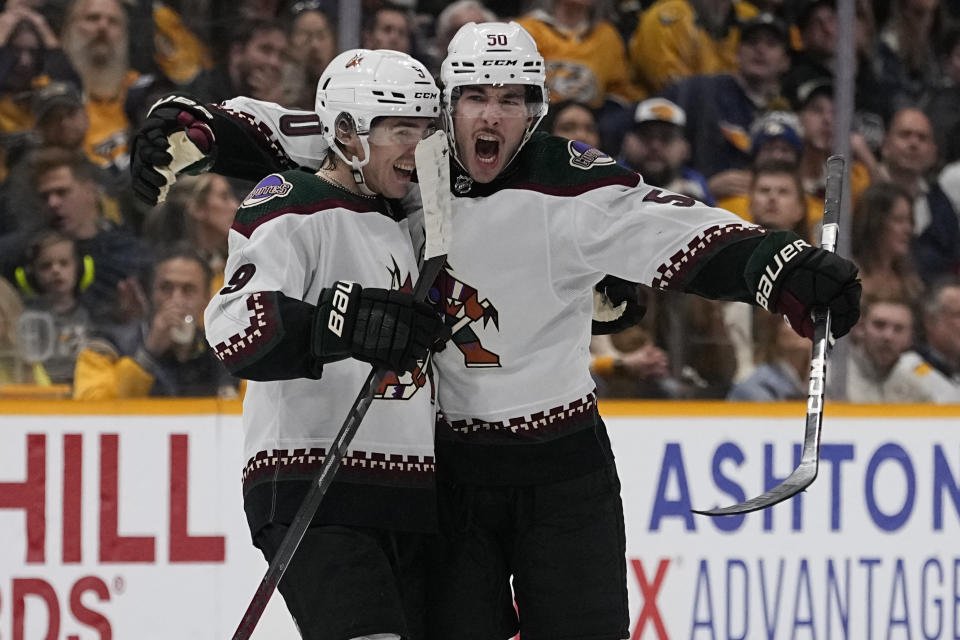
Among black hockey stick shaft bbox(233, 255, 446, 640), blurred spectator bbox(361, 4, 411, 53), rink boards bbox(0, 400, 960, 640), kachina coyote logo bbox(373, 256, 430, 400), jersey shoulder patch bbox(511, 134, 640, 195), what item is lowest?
rink boards bbox(0, 400, 960, 640)

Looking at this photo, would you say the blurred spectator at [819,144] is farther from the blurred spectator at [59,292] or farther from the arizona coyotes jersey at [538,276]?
the blurred spectator at [59,292]

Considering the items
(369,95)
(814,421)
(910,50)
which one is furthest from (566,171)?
(910,50)

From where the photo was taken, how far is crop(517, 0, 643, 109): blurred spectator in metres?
4.30

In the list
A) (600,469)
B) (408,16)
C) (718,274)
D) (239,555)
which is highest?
(408,16)

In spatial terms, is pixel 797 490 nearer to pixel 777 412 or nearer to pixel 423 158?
pixel 423 158

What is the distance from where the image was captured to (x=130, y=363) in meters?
3.98

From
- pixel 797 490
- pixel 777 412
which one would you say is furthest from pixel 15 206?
pixel 797 490

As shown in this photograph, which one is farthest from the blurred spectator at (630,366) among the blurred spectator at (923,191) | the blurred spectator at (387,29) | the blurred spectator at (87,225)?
the blurred spectator at (87,225)

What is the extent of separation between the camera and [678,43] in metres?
4.31

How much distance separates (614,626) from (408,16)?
6.49 ft

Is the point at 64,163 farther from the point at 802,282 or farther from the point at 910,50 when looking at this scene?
the point at 910,50

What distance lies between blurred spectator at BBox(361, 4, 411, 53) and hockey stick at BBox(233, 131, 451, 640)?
1596 mm

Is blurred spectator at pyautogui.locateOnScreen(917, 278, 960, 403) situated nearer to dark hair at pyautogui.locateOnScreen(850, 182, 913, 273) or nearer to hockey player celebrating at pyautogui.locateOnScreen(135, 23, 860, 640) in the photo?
dark hair at pyautogui.locateOnScreen(850, 182, 913, 273)

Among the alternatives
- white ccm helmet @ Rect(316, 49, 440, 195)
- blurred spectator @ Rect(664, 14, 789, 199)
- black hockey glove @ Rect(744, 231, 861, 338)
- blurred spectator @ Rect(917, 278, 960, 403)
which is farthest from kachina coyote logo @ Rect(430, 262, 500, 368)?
blurred spectator @ Rect(917, 278, 960, 403)
